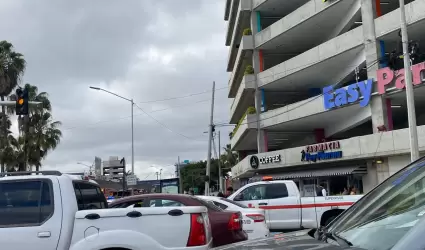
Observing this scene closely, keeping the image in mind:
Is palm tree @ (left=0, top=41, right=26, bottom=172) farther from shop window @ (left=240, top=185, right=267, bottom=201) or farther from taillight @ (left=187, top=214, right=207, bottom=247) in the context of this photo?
taillight @ (left=187, top=214, right=207, bottom=247)

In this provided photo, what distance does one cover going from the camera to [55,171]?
6785 millimetres

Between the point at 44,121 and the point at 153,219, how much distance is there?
40040 millimetres

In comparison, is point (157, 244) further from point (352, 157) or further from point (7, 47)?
point (7, 47)

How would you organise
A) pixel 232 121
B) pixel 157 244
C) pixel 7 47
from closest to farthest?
pixel 157 244
pixel 7 47
pixel 232 121

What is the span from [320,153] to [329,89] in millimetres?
4084

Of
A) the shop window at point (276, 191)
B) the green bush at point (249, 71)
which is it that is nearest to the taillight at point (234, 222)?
the shop window at point (276, 191)

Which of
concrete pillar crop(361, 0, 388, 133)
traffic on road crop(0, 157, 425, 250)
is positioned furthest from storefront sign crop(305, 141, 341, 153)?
traffic on road crop(0, 157, 425, 250)

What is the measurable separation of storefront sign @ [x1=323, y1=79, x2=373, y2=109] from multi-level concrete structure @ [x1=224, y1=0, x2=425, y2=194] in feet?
0.20

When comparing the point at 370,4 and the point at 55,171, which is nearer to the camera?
the point at 55,171

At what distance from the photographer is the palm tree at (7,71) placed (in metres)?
36.4

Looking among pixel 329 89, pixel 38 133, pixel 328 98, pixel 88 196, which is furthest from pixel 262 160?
pixel 88 196

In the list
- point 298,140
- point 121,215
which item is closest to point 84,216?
point 121,215

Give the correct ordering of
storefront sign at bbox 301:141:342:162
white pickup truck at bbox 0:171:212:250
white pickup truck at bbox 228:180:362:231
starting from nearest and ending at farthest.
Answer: white pickup truck at bbox 0:171:212:250 → white pickup truck at bbox 228:180:362:231 → storefront sign at bbox 301:141:342:162

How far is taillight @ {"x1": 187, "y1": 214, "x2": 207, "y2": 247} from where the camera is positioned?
20.0 ft
